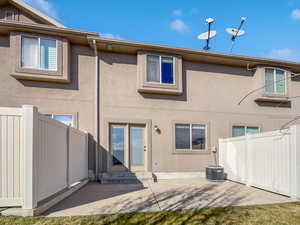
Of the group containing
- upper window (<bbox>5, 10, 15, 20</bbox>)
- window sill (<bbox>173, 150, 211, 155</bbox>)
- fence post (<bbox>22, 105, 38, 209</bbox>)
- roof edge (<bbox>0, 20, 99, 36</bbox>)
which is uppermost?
upper window (<bbox>5, 10, 15, 20</bbox>)

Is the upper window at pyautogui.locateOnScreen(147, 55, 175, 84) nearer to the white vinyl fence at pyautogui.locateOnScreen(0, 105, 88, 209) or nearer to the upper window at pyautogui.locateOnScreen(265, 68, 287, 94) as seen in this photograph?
the upper window at pyautogui.locateOnScreen(265, 68, 287, 94)

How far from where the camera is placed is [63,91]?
8367 mm

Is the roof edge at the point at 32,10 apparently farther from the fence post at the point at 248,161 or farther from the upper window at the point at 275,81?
the upper window at the point at 275,81

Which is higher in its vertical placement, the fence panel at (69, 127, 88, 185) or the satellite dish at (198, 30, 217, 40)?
the satellite dish at (198, 30, 217, 40)

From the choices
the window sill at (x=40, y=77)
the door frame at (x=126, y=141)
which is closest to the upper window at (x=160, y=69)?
the door frame at (x=126, y=141)

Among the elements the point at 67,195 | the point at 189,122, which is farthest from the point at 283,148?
the point at 67,195

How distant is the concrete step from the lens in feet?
25.8

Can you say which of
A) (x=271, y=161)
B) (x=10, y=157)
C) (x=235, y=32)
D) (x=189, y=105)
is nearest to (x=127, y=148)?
(x=189, y=105)

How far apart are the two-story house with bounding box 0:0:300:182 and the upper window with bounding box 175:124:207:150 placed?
47mm

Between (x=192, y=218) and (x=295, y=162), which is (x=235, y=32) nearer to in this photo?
A: (x=295, y=162)

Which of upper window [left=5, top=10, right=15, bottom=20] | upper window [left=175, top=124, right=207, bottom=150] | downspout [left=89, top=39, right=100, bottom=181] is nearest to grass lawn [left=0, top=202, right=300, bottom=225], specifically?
downspout [left=89, top=39, right=100, bottom=181]

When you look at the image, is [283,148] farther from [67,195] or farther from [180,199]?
[67,195]

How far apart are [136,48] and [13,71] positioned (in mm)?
5094

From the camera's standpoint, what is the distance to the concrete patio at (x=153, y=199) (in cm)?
468
